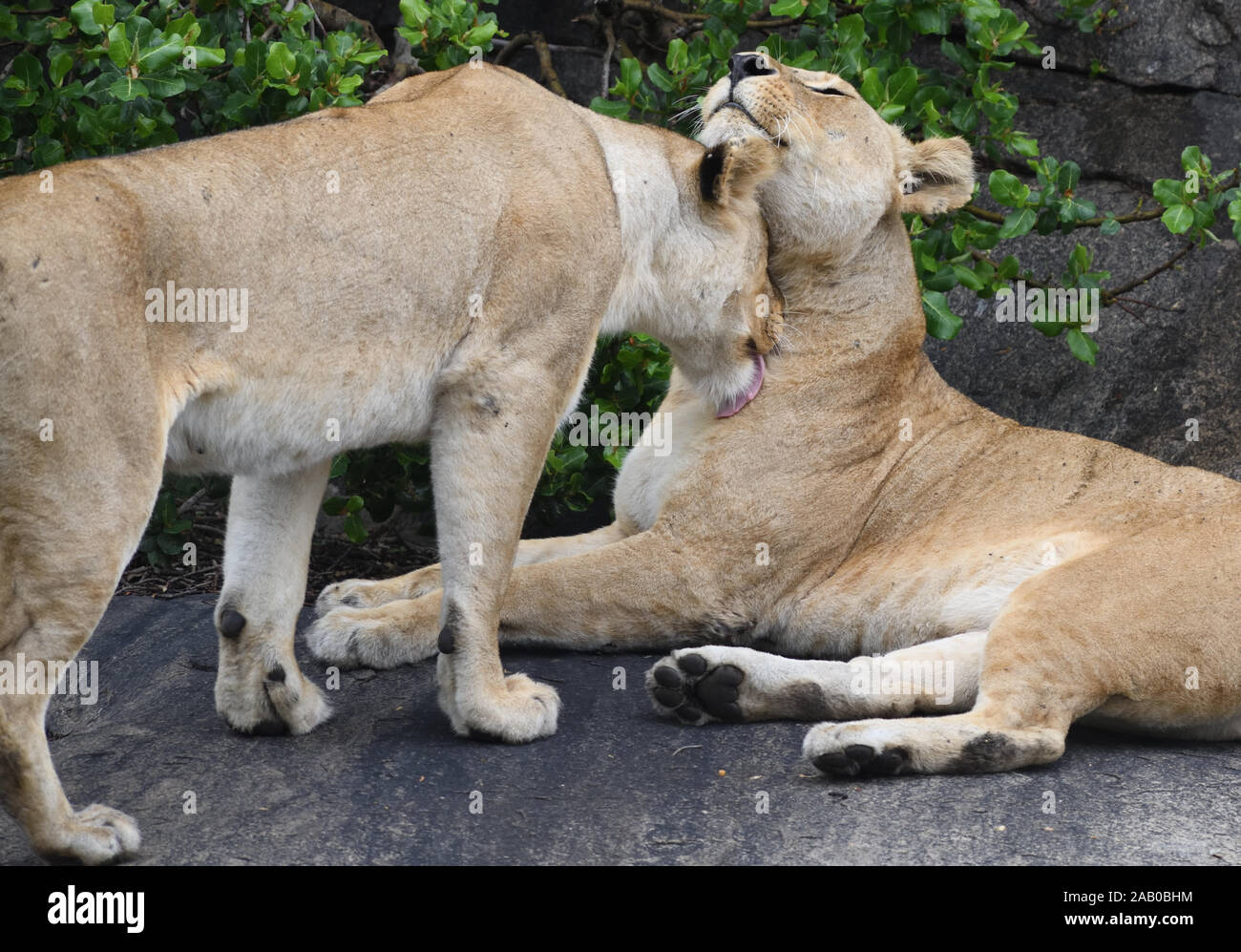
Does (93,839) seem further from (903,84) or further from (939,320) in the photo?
(903,84)

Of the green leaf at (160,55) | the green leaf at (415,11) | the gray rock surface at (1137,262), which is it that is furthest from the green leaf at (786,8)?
the green leaf at (160,55)

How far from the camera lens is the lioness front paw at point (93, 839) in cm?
321

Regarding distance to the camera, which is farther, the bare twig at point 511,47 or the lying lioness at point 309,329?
the bare twig at point 511,47

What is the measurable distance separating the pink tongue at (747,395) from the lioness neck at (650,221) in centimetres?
46

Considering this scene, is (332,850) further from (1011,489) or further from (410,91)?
(1011,489)

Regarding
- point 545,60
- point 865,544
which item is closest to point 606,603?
point 865,544

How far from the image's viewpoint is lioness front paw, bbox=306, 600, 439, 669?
15.7 feet

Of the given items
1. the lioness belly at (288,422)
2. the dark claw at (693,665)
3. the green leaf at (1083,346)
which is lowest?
the dark claw at (693,665)

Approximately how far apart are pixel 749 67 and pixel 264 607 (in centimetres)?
250

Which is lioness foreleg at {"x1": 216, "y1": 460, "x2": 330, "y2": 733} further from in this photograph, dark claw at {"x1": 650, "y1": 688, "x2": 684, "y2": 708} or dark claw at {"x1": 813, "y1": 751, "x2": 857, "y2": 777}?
dark claw at {"x1": 813, "y1": 751, "x2": 857, "y2": 777}

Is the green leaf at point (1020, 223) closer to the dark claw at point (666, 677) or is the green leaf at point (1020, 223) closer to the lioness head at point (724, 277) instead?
the lioness head at point (724, 277)

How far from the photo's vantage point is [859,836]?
11.5ft

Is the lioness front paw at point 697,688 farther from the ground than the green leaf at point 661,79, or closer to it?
closer to it

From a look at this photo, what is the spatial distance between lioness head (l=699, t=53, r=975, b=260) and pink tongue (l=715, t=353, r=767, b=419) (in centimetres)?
48
